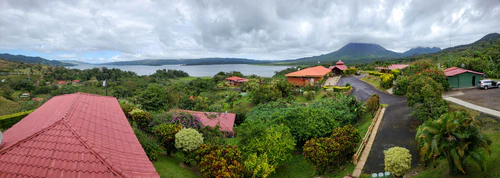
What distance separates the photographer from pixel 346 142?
39.1 feet

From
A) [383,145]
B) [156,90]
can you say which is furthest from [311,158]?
[156,90]

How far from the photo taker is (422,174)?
995 cm

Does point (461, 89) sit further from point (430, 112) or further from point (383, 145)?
point (383, 145)

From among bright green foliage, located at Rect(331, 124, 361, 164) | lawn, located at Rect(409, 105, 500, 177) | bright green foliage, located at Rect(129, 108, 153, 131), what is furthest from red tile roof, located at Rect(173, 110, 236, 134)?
lawn, located at Rect(409, 105, 500, 177)

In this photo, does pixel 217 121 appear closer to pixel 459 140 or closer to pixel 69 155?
pixel 69 155

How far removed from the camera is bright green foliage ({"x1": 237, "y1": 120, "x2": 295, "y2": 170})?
1204cm

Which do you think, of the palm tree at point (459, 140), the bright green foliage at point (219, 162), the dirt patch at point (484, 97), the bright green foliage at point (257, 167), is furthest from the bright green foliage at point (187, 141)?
the dirt patch at point (484, 97)

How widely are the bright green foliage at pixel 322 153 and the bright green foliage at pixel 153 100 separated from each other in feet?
58.9

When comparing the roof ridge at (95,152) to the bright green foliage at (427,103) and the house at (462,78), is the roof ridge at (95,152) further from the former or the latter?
the house at (462,78)

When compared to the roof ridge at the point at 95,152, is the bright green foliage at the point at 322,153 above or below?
below

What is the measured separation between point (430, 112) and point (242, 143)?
32.9 ft

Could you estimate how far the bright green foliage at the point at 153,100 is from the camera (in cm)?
2550

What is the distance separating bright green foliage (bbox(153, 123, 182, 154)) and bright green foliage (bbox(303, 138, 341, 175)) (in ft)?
19.8

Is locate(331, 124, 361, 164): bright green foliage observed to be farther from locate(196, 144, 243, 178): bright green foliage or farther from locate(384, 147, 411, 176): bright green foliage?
locate(196, 144, 243, 178): bright green foliage
